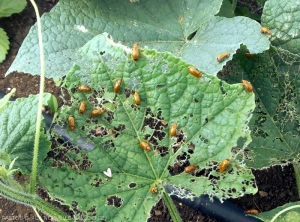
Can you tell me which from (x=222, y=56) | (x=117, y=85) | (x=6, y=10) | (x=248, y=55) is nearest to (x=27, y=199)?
(x=117, y=85)

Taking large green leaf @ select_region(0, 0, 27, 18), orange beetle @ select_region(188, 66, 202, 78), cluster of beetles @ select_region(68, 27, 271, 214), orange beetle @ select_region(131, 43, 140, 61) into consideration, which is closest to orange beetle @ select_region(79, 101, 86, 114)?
cluster of beetles @ select_region(68, 27, 271, 214)

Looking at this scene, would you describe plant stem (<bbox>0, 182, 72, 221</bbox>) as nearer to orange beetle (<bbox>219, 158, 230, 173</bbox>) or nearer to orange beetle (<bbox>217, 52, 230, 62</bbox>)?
orange beetle (<bbox>219, 158, 230, 173</bbox>)

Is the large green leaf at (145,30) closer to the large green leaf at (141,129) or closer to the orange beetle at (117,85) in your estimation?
the large green leaf at (141,129)

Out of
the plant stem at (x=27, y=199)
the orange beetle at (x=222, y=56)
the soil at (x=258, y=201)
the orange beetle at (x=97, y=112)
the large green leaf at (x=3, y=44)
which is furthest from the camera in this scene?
the large green leaf at (x=3, y=44)

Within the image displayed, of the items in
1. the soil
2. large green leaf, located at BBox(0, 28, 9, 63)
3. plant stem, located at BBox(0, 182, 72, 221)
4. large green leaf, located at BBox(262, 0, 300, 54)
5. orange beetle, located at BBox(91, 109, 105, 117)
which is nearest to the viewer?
plant stem, located at BBox(0, 182, 72, 221)

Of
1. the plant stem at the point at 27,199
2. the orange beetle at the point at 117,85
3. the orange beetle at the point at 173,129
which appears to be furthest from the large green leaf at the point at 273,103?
the plant stem at the point at 27,199

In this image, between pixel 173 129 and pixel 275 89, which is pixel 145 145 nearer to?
pixel 173 129

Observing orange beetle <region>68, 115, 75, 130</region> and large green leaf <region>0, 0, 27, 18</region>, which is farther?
large green leaf <region>0, 0, 27, 18</region>
